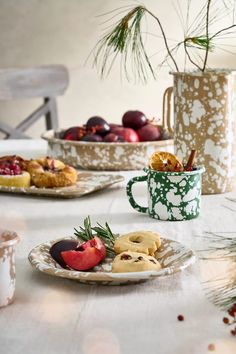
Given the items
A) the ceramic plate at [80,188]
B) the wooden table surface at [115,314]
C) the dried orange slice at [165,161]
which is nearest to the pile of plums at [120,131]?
A: the ceramic plate at [80,188]

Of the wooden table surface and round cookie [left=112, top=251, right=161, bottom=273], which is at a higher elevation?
round cookie [left=112, top=251, right=161, bottom=273]

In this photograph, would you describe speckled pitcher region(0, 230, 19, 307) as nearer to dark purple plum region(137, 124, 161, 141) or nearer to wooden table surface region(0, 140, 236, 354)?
wooden table surface region(0, 140, 236, 354)

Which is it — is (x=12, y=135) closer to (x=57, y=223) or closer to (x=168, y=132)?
(x=168, y=132)

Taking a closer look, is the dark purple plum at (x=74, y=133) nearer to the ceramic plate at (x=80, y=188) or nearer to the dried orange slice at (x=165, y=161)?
the ceramic plate at (x=80, y=188)

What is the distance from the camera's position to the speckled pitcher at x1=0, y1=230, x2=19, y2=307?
94cm

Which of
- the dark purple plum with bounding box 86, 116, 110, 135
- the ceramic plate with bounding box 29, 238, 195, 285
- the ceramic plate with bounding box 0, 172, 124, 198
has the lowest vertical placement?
the ceramic plate with bounding box 0, 172, 124, 198

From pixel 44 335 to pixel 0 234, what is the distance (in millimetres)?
179

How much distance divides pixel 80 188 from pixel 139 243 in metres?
0.55

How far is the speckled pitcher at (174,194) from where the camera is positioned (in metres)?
1.41

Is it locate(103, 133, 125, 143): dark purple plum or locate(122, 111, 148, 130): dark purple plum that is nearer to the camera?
locate(103, 133, 125, 143): dark purple plum

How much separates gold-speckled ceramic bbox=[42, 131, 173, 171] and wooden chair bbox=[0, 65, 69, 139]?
1.25 m

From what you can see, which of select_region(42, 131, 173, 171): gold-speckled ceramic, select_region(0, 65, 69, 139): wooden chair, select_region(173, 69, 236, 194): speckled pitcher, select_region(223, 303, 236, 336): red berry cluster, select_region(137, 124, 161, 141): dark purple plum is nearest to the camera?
select_region(223, 303, 236, 336): red berry cluster

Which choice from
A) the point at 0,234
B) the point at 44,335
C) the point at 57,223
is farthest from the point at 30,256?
the point at 57,223

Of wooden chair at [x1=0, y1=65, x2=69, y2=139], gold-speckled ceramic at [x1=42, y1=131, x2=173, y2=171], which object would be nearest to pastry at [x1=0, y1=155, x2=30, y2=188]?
gold-speckled ceramic at [x1=42, y1=131, x2=173, y2=171]
